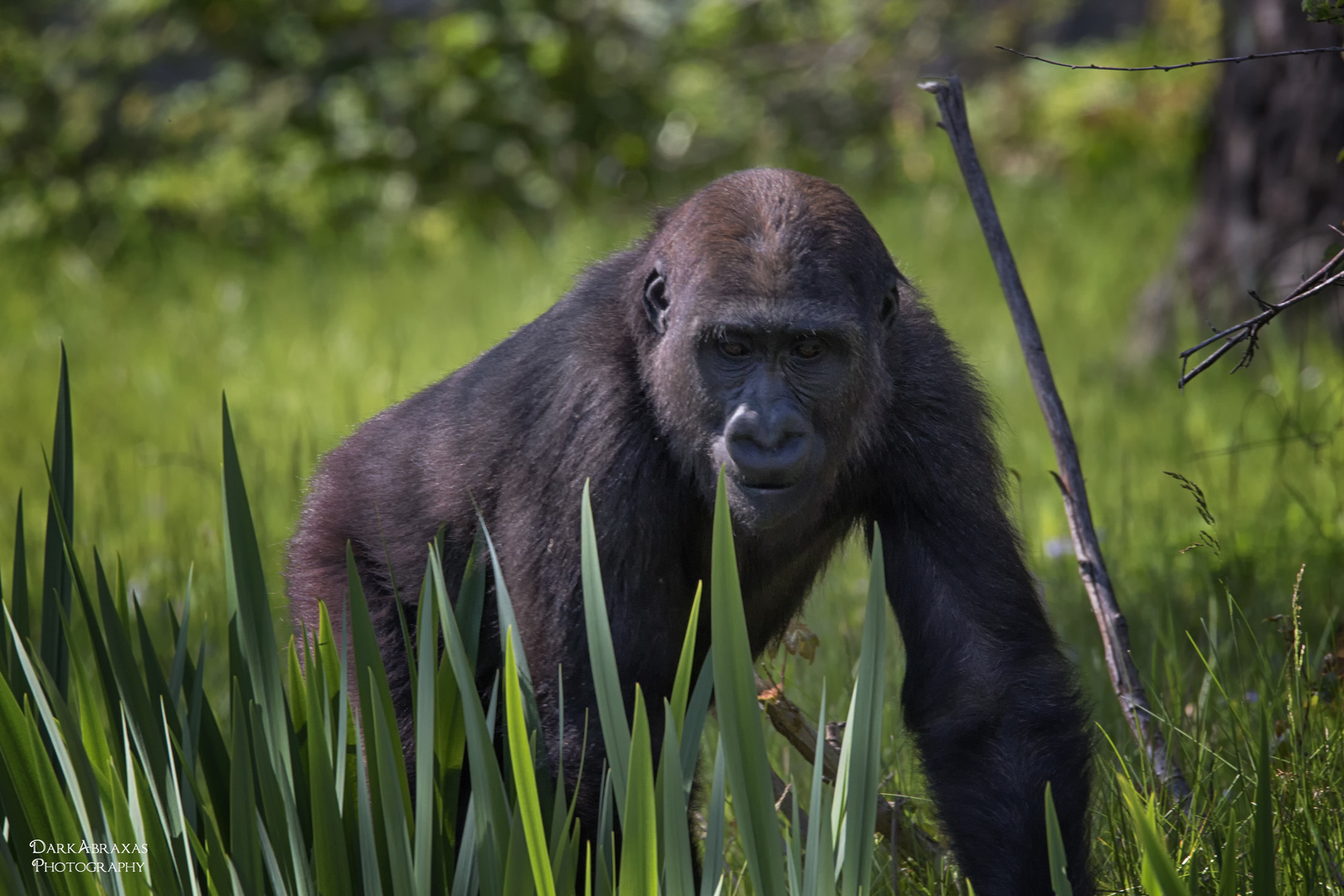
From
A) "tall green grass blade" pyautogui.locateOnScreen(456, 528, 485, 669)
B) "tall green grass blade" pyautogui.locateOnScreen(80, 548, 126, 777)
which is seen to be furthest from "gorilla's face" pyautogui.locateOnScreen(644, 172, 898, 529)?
"tall green grass blade" pyautogui.locateOnScreen(80, 548, 126, 777)

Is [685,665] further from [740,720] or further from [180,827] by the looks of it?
[180,827]

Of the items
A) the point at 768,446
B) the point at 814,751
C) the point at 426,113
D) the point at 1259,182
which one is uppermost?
the point at 426,113

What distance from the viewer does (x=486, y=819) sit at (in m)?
2.04

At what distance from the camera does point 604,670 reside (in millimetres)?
2002

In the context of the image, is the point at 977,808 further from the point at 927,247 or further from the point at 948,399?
the point at 927,247

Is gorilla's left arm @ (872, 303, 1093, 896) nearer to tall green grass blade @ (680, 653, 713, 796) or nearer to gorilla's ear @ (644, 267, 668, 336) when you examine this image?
gorilla's ear @ (644, 267, 668, 336)

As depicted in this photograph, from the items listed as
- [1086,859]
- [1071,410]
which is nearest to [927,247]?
[1071,410]

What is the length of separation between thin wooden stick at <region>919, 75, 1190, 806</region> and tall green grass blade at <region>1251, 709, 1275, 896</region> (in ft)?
3.17

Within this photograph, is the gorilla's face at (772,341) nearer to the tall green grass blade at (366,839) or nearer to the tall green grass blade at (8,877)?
the tall green grass blade at (366,839)

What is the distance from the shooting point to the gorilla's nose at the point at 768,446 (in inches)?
108

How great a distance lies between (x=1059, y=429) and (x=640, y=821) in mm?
1584

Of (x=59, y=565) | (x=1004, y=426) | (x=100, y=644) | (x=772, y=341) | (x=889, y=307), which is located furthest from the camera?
(x=1004, y=426)

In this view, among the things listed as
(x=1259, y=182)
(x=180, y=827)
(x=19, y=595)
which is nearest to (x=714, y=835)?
(x=180, y=827)

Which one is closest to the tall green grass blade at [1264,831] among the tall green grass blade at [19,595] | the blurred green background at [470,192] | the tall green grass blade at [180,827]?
the tall green grass blade at [180,827]
